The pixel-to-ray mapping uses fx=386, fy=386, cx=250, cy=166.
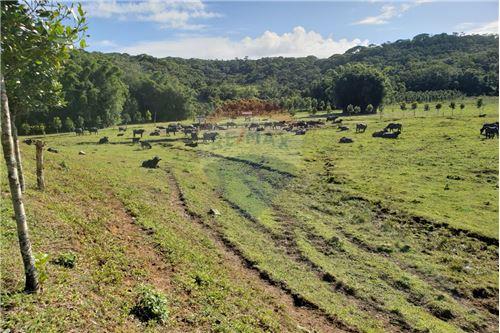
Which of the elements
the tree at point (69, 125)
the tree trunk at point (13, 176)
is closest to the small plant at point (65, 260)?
the tree trunk at point (13, 176)

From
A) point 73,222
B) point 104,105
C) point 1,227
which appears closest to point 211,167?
point 73,222

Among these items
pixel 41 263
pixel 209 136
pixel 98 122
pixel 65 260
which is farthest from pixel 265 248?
pixel 98 122

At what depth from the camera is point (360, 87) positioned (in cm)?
11869

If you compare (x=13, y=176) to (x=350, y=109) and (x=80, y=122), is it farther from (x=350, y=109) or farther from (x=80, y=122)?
(x=350, y=109)

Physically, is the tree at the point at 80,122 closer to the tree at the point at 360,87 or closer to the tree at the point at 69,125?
the tree at the point at 69,125

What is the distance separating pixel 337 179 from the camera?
37.3 meters

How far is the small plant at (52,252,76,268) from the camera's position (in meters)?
13.3

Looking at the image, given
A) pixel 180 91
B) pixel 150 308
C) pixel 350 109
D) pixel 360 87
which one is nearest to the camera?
pixel 150 308

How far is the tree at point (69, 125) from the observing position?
85.4m

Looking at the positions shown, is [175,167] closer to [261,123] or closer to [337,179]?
[337,179]

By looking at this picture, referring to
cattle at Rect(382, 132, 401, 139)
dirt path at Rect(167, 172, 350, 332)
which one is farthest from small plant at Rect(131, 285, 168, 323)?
cattle at Rect(382, 132, 401, 139)

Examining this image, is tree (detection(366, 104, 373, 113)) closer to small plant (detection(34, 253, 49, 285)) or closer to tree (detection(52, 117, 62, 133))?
tree (detection(52, 117, 62, 133))

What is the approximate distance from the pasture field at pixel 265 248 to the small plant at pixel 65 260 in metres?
0.24

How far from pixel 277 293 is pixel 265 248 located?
16.1 feet
